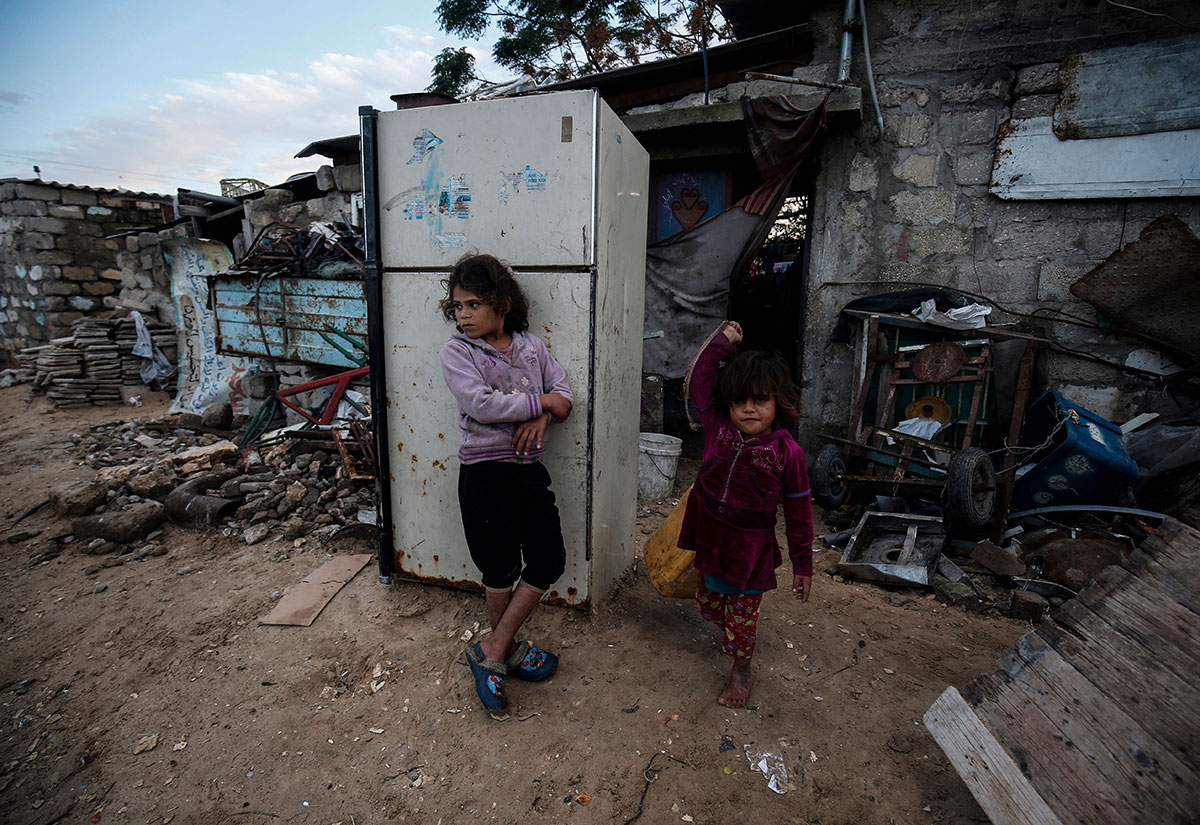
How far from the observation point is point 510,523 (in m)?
2.22

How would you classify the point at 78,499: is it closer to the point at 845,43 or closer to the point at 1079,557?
the point at 1079,557

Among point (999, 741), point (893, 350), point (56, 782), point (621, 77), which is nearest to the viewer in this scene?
point (999, 741)

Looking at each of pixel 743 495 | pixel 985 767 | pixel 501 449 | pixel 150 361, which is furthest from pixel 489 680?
pixel 150 361

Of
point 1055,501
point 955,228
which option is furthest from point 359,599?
point 955,228

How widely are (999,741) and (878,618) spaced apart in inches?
55.7

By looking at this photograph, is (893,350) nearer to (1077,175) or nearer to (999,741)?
(1077,175)

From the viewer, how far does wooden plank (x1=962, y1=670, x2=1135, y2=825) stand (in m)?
1.32

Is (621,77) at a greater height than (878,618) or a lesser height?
greater

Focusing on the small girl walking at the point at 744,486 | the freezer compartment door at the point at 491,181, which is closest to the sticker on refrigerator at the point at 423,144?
the freezer compartment door at the point at 491,181

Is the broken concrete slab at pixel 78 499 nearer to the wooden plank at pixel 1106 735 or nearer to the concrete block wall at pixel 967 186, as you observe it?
the wooden plank at pixel 1106 735

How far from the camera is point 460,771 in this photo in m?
1.97

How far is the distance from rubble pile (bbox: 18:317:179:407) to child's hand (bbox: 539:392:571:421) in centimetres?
933

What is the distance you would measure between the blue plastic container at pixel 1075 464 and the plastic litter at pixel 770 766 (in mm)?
2881

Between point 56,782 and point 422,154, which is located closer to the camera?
point 56,782
